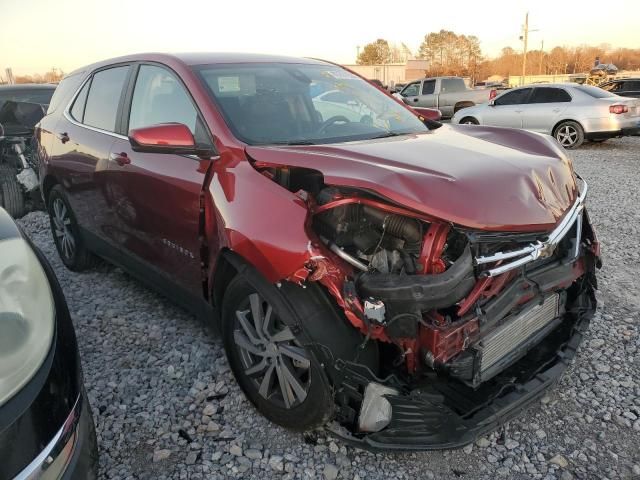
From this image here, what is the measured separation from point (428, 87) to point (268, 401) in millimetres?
17164

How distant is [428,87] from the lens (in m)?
18.0

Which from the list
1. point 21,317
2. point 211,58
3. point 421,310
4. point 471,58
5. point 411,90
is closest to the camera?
point 21,317

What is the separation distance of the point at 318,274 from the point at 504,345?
0.94 metres

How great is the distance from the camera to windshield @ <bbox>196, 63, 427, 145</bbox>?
9.11 feet

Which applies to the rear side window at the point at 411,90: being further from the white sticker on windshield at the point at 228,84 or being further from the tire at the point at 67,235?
the white sticker on windshield at the point at 228,84

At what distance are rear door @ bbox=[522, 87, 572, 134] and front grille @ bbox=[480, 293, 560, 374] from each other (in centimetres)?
996

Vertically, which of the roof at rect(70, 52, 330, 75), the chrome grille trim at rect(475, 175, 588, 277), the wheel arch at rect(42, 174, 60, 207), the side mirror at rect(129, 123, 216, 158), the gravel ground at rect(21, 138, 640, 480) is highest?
the roof at rect(70, 52, 330, 75)

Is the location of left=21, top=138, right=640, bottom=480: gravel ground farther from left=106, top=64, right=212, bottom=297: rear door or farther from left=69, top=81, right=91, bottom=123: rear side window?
left=69, top=81, right=91, bottom=123: rear side window

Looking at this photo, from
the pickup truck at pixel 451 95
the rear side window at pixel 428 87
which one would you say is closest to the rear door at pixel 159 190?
the pickup truck at pixel 451 95

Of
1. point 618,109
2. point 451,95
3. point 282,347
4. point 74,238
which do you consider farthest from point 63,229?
point 451,95

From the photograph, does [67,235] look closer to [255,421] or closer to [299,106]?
[299,106]

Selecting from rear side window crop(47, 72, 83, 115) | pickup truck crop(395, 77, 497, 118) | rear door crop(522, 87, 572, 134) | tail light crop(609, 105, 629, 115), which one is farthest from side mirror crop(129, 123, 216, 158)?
pickup truck crop(395, 77, 497, 118)

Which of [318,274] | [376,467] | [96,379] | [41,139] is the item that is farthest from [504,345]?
[41,139]

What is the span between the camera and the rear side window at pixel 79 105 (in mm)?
4102
